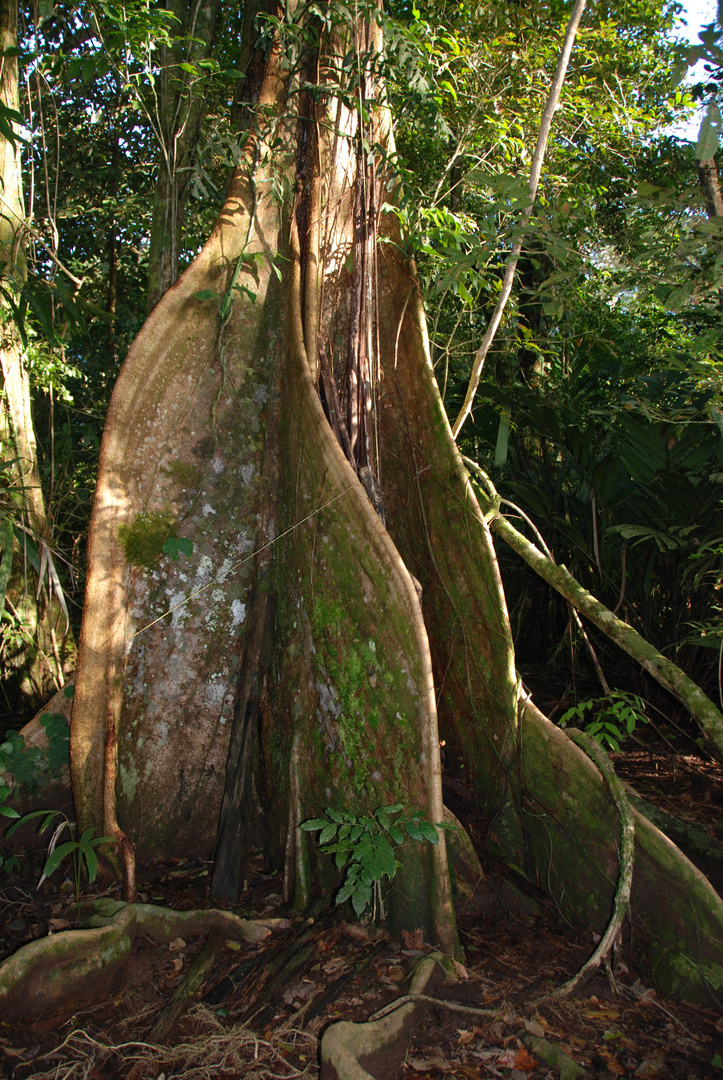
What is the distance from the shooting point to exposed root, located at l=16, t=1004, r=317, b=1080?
1.57 m

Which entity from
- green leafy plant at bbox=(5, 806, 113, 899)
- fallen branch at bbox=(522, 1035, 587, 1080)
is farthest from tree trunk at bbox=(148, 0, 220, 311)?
fallen branch at bbox=(522, 1035, 587, 1080)

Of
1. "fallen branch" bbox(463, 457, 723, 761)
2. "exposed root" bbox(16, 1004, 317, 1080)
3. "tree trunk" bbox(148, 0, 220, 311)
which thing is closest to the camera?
"exposed root" bbox(16, 1004, 317, 1080)

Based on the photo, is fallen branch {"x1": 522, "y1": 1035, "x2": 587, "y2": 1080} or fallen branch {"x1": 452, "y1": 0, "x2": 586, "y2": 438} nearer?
fallen branch {"x1": 522, "y1": 1035, "x2": 587, "y2": 1080}

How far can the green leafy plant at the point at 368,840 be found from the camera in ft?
5.90

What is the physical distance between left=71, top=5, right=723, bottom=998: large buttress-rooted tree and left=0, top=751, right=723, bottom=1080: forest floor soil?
12 centimetres

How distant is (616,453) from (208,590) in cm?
210

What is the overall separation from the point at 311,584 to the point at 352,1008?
1.25 m

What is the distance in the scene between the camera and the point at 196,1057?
5.29 feet

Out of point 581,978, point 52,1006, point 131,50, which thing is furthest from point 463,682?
point 131,50

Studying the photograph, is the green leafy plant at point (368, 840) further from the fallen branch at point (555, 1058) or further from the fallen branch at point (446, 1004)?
the fallen branch at point (555, 1058)

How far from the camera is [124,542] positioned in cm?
236

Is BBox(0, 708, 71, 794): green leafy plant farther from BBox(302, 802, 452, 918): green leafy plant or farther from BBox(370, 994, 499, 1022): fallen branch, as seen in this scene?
BBox(370, 994, 499, 1022): fallen branch

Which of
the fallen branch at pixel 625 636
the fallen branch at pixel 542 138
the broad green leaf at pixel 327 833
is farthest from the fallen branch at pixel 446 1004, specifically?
the fallen branch at pixel 542 138

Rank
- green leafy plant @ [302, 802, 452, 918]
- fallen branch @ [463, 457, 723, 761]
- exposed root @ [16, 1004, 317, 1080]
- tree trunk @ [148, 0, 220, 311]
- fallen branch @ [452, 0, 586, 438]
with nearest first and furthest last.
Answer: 1. exposed root @ [16, 1004, 317, 1080]
2. green leafy plant @ [302, 802, 452, 918]
3. fallen branch @ [463, 457, 723, 761]
4. fallen branch @ [452, 0, 586, 438]
5. tree trunk @ [148, 0, 220, 311]
